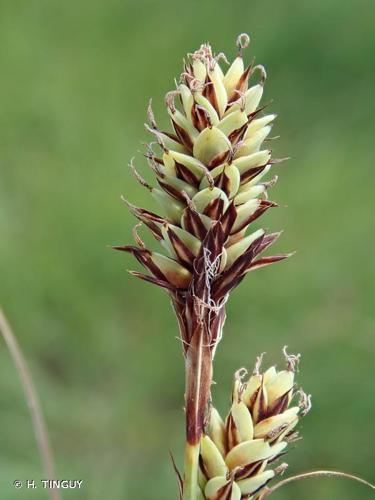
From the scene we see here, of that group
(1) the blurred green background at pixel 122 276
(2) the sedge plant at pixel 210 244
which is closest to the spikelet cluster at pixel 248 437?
(2) the sedge plant at pixel 210 244

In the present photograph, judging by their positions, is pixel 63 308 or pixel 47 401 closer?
pixel 47 401

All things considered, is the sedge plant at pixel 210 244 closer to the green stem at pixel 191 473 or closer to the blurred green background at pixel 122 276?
the green stem at pixel 191 473

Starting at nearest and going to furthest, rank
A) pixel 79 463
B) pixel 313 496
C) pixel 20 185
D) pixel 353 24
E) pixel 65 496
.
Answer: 1. pixel 65 496
2. pixel 79 463
3. pixel 313 496
4. pixel 20 185
5. pixel 353 24

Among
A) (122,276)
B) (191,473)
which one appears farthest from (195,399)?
(122,276)

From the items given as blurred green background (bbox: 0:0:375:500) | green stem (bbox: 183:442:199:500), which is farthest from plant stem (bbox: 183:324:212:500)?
blurred green background (bbox: 0:0:375:500)

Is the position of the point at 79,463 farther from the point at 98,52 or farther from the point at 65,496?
the point at 98,52

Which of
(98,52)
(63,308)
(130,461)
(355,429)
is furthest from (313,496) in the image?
(98,52)

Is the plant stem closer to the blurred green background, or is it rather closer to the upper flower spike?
the upper flower spike
